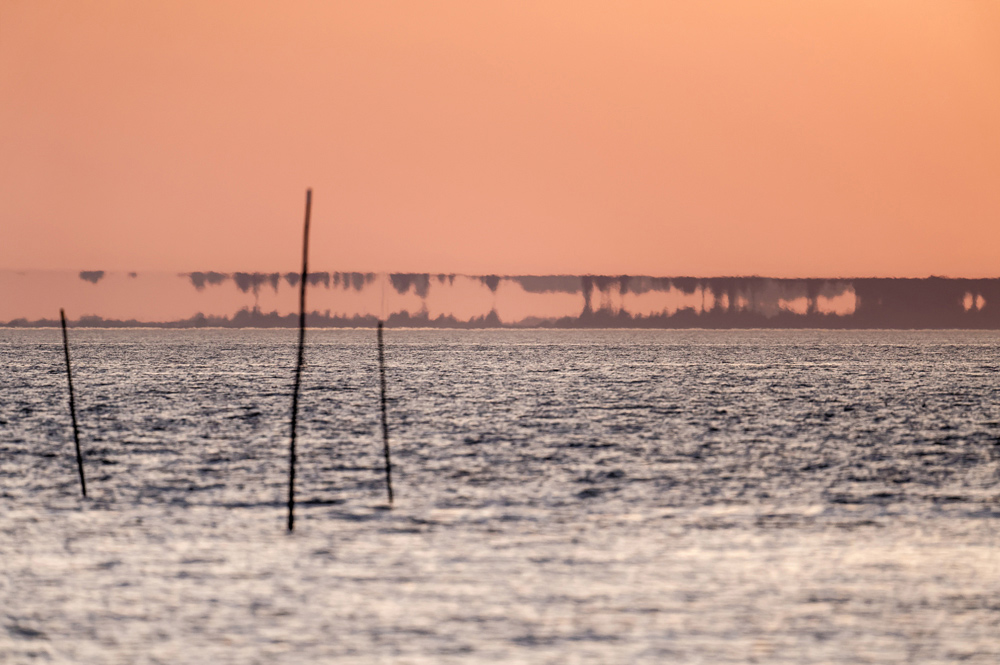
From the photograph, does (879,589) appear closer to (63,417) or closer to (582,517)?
(582,517)

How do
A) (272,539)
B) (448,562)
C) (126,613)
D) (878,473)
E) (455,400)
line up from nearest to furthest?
(126,613)
(448,562)
(272,539)
(878,473)
(455,400)

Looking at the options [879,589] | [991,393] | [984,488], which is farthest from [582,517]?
[991,393]

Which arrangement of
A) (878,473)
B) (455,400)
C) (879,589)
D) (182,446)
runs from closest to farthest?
1. (879,589)
2. (878,473)
3. (182,446)
4. (455,400)

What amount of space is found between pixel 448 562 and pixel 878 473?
18.7 meters

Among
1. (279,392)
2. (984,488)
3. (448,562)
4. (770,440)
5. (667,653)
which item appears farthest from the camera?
(279,392)

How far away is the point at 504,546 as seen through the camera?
19.3 metres

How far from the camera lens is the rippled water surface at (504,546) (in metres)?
13.2

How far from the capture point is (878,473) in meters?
31.7

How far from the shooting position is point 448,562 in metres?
17.8

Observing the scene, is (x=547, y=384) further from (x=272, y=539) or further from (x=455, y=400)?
(x=272, y=539)

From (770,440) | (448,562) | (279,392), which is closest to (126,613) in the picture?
(448,562)

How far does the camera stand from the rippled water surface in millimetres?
13227

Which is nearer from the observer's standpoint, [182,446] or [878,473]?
[878,473]

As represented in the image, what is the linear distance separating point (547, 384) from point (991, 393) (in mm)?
35548
